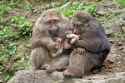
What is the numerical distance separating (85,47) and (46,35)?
683 millimetres

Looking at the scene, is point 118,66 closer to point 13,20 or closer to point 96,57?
point 96,57

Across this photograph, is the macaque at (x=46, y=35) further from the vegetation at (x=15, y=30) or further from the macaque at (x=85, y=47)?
the vegetation at (x=15, y=30)

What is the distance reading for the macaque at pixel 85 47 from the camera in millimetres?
7461

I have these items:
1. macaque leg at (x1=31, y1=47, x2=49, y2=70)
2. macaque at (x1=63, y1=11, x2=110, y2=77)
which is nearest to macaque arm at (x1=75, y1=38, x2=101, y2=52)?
macaque at (x1=63, y1=11, x2=110, y2=77)

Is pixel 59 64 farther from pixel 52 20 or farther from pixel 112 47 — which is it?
pixel 112 47

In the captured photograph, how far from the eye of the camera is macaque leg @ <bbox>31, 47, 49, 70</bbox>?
7.66m

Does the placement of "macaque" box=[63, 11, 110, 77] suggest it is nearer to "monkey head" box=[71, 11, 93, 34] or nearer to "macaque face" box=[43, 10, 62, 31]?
"monkey head" box=[71, 11, 93, 34]

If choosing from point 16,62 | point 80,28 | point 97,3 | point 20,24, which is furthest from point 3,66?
point 80,28

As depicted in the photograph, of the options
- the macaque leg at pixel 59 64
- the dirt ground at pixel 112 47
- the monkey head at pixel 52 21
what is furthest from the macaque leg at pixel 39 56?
the dirt ground at pixel 112 47

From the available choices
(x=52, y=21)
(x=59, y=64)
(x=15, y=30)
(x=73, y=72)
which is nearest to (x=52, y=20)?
(x=52, y=21)

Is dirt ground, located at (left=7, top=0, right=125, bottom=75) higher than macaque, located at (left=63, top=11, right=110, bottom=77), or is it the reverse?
macaque, located at (left=63, top=11, right=110, bottom=77)

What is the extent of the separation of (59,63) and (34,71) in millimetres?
470

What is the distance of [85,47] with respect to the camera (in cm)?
752

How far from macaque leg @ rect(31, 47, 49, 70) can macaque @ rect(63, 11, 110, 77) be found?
0.44m
